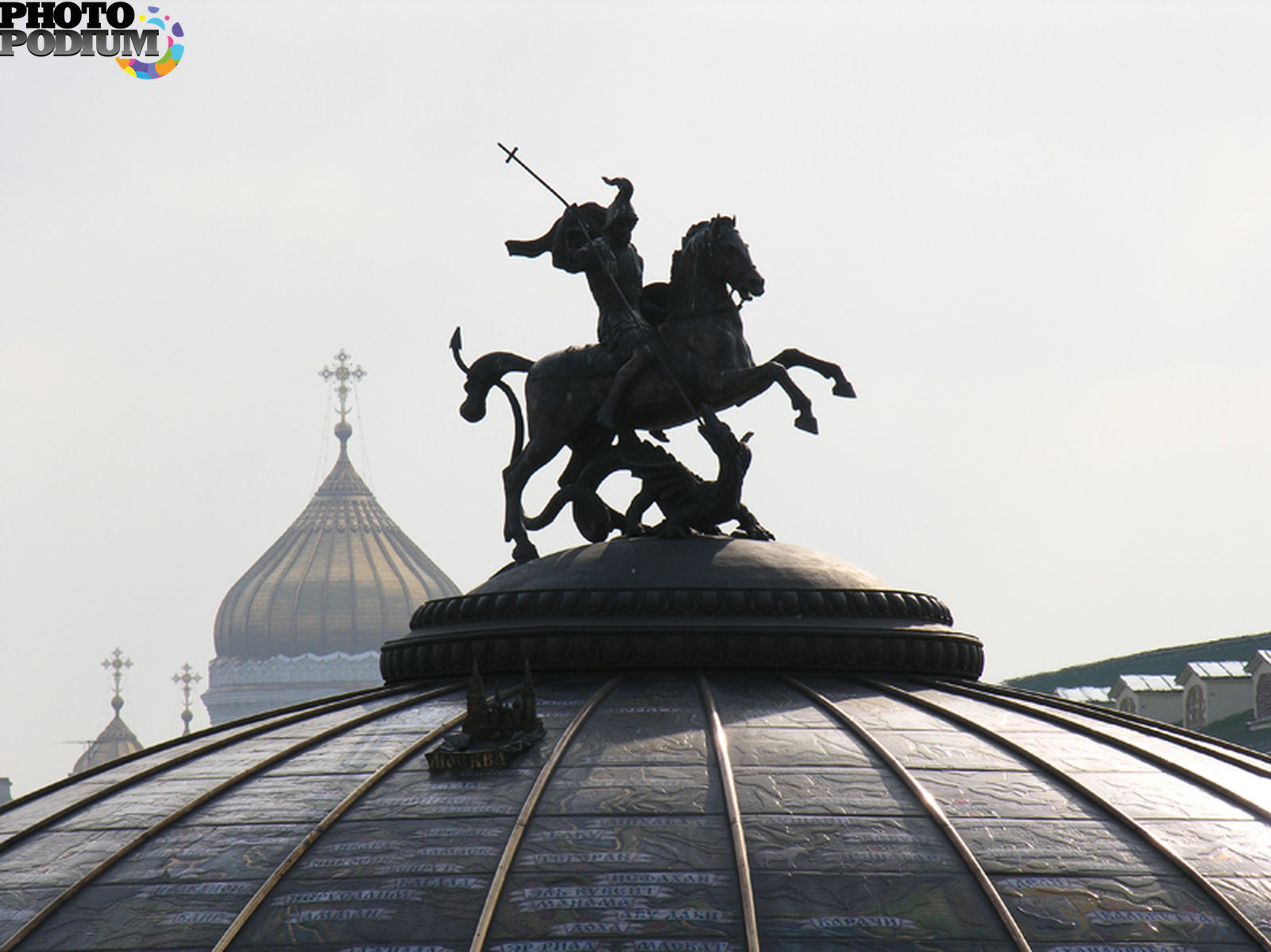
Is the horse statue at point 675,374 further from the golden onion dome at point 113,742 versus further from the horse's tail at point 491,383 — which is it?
the golden onion dome at point 113,742

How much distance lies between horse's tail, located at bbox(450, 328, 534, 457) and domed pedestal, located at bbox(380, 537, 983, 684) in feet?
5.73

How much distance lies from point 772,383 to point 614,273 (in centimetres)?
166

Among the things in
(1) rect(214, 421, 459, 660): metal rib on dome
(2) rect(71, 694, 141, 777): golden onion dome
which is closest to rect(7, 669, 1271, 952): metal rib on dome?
(2) rect(71, 694, 141, 777): golden onion dome

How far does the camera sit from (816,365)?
57.7 feet

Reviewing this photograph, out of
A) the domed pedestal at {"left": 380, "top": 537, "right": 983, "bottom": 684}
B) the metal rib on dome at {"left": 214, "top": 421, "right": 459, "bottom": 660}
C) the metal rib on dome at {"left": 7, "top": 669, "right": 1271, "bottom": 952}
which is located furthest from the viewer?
the metal rib on dome at {"left": 214, "top": 421, "right": 459, "bottom": 660}

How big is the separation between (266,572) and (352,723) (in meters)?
187

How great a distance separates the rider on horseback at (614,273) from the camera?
17.6 metres

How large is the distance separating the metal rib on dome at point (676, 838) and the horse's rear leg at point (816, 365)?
2.95m

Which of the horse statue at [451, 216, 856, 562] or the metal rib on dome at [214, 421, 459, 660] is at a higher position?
the metal rib on dome at [214, 421, 459, 660]

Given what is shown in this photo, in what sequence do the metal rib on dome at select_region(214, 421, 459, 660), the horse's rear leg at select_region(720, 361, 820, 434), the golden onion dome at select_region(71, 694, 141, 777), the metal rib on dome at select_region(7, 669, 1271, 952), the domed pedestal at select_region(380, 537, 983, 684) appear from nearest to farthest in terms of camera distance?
the metal rib on dome at select_region(7, 669, 1271, 952) → the domed pedestal at select_region(380, 537, 983, 684) → the horse's rear leg at select_region(720, 361, 820, 434) → the golden onion dome at select_region(71, 694, 141, 777) → the metal rib on dome at select_region(214, 421, 459, 660)

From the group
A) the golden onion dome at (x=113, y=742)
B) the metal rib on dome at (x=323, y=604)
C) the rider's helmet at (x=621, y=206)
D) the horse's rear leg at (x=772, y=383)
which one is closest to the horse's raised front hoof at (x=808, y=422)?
the horse's rear leg at (x=772, y=383)

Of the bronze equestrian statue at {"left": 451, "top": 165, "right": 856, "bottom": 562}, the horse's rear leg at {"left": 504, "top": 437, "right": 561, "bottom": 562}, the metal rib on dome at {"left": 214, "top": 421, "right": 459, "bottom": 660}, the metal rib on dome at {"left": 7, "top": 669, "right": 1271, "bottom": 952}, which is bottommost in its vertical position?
the metal rib on dome at {"left": 7, "top": 669, "right": 1271, "bottom": 952}

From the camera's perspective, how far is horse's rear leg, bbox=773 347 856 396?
57.4ft

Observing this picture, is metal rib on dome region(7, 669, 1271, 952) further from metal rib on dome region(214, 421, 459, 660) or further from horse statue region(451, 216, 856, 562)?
metal rib on dome region(214, 421, 459, 660)
